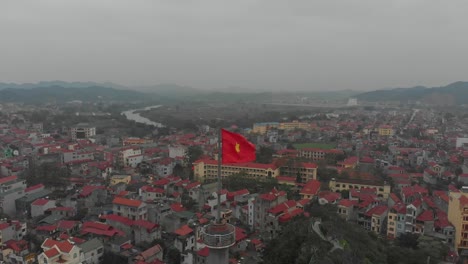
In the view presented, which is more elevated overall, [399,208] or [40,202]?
[399,208]

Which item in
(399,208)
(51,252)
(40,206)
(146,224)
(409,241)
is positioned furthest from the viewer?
(40,206)

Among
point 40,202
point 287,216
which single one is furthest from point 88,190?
point 287,216

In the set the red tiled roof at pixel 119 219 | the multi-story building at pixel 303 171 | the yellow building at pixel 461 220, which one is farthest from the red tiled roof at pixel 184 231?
the multi-story building at pixel 303 171

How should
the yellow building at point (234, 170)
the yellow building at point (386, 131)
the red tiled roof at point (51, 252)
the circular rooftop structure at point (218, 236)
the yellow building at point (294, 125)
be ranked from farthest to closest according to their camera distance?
the yellow building at point (294, 125) < the yellow building at point (386, 131) < the yellow building at point (234, 170) < the red tiled roof at point (51, 252) < the circular rooftop structure at point (218, 236)

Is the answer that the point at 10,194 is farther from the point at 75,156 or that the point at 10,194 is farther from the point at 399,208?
the point at 399,208

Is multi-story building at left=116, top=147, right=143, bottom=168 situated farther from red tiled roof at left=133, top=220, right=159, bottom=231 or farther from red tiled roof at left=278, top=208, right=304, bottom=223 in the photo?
red tiled roof at left=278, top=208, right=304, bottom=223

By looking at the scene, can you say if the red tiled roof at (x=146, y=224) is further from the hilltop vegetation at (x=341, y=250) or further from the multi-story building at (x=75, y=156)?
the multi-story building at (x=75, y=156)
